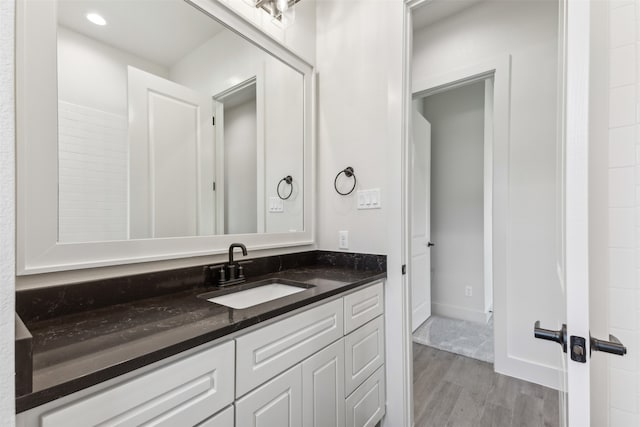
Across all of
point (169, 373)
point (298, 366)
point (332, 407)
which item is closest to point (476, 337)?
point (332, 407)

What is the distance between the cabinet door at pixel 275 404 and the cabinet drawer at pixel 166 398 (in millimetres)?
82

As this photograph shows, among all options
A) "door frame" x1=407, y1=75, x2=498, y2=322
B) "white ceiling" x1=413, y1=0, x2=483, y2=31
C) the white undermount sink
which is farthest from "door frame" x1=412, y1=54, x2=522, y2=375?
the white undermount sink

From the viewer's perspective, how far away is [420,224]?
2889mm

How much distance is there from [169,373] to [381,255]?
3.91 feet

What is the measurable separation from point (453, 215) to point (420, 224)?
2.00 feet

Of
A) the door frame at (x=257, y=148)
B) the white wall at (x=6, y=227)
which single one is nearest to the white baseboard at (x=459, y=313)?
the door frame at (x=257, y=148)

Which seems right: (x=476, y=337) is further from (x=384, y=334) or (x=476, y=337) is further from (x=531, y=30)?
(x=531, y=30)

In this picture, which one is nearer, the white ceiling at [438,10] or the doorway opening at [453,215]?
the white ceiling at [438,10]

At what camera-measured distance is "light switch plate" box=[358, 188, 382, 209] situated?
5.44 ft

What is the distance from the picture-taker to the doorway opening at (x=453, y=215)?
9.33 feet

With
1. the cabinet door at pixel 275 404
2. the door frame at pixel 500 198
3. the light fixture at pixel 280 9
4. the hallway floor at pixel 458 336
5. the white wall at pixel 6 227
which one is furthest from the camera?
the hallway floor at pixel 458 336

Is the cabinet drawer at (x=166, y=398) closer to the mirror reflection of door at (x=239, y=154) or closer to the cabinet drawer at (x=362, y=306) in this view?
the cabinet drawer at (x=362, y=306)

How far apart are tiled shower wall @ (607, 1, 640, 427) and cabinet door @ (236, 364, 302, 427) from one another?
3.24ft

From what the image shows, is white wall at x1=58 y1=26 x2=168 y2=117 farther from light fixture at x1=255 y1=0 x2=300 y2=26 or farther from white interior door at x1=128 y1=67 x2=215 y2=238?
light fixture at x1=255 y1=0 x2=300 y2=26
